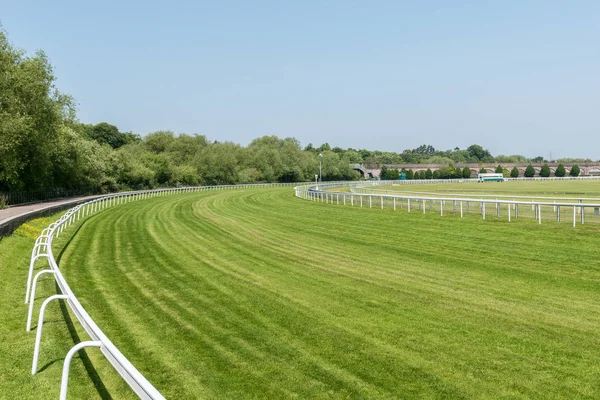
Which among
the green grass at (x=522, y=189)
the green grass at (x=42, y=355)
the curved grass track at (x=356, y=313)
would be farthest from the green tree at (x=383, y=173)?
the green grass at (x=42, y=355)

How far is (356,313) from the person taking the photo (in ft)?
28.6

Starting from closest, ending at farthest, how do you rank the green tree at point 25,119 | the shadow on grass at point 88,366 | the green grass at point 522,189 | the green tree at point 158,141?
the shadow on grass at point 88,366, the green tree at point 25,119, the green grass at point 522,189, the green tree at point 158,141

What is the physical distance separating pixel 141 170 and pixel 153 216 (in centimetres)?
4625

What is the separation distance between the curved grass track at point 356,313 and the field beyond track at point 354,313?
3 centimetres

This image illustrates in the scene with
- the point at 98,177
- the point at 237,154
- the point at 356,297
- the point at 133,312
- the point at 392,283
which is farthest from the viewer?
the point at 237,154

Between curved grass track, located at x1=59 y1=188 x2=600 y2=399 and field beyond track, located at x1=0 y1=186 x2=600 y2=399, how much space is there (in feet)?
0.09

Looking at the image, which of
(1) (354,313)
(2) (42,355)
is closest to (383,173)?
(1) (354,313)

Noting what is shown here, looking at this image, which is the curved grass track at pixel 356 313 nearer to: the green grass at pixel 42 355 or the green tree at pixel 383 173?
the green grass at pixel 42 355

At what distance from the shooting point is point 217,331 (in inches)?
307

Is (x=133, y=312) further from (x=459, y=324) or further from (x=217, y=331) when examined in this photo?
(x=459, y=324)

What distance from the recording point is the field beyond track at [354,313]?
233 inches

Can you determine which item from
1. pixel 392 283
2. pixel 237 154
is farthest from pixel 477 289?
pixel 237 154

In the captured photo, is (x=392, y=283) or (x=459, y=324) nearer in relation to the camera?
(x=459, y=324)

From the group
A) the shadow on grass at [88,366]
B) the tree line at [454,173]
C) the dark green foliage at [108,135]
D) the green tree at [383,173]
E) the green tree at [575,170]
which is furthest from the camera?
the green tree at [575,170]
